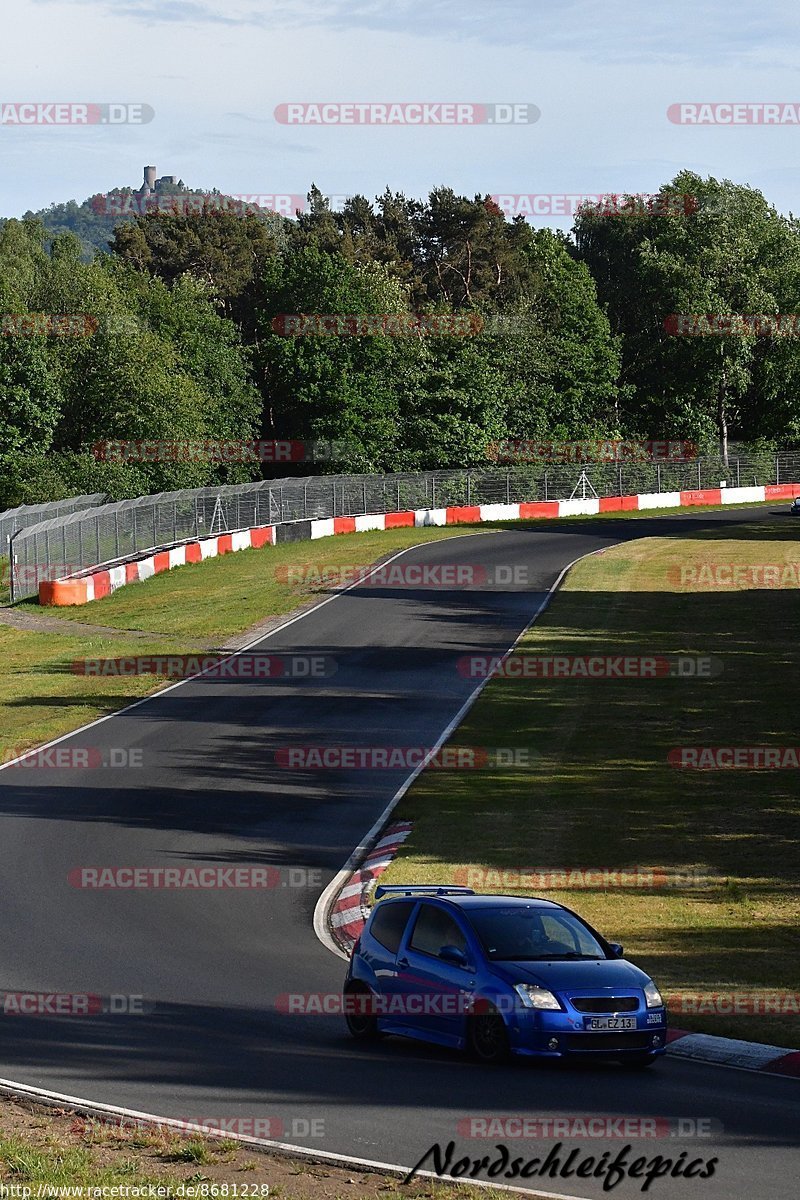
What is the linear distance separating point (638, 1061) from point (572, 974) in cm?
86

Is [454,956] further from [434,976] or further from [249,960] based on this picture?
[249,960]

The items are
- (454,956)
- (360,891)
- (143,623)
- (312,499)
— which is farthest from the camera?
(312,499)

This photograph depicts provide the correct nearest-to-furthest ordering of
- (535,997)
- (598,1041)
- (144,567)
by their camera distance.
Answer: (598,1041) < (535,997) < (144,567)

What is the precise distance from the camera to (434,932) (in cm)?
1287

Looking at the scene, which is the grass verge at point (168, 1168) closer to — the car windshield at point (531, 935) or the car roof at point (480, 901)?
the car windshield at point (531, 935)

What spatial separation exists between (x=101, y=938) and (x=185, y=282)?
85965 mm

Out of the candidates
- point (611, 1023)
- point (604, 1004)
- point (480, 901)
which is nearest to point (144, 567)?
point (480, 901)

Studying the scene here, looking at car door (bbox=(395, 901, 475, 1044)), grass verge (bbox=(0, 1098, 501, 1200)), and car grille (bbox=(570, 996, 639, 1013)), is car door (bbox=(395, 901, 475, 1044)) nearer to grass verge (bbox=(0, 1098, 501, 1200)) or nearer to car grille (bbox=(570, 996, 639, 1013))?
car grille (bbox=(570, 996, 639, 1013))

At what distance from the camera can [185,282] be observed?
9800cm

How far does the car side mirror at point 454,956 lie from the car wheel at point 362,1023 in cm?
88

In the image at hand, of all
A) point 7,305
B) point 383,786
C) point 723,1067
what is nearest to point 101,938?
point 723,1067

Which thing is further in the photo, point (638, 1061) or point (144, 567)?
point (144, 567)

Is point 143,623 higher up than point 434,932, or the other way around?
point 434,932

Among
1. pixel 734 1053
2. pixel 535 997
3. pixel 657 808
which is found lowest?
pixel 657 808
